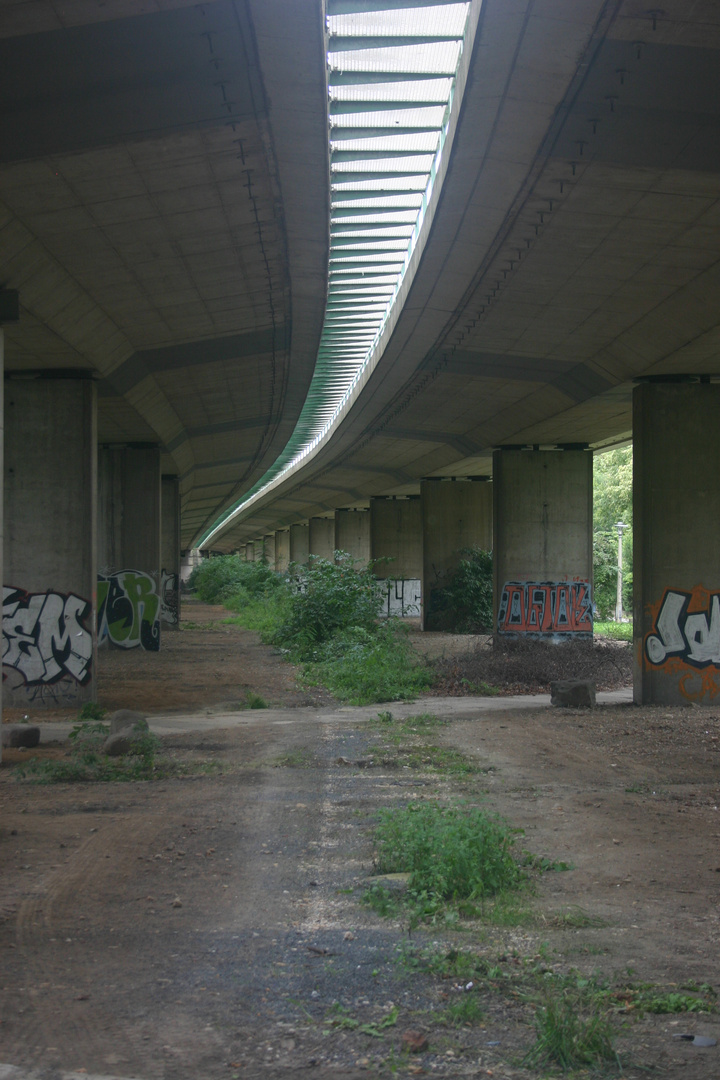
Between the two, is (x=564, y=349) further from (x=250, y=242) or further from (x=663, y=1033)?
(x=663, y=1033)

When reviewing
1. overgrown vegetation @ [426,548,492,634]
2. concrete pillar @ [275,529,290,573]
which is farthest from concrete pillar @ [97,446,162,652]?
concrete pillar @ [275,529,290,573]

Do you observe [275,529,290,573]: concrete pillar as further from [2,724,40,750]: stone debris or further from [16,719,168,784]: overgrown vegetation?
[16,719,168,784]: overgrown vegetation

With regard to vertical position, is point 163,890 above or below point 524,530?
below

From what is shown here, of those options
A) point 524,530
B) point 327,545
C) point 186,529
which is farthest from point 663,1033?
point 186,529

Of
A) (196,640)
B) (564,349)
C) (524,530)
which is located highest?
(564,349)

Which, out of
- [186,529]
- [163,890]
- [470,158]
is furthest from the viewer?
[186,529]

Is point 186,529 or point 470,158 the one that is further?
point 186,529

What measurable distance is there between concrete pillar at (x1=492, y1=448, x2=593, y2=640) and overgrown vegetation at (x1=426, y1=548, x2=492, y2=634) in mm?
8646

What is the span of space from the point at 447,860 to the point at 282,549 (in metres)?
84.1

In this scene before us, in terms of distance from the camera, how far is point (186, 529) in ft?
250

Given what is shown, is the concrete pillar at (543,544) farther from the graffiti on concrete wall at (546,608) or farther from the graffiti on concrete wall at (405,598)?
the graffiti on concrete wall at (405,598)

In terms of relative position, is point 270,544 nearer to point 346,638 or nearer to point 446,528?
point 446,528

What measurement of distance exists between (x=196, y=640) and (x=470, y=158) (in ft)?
81.4

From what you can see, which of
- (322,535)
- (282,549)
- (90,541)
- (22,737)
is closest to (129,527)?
(90,541)
